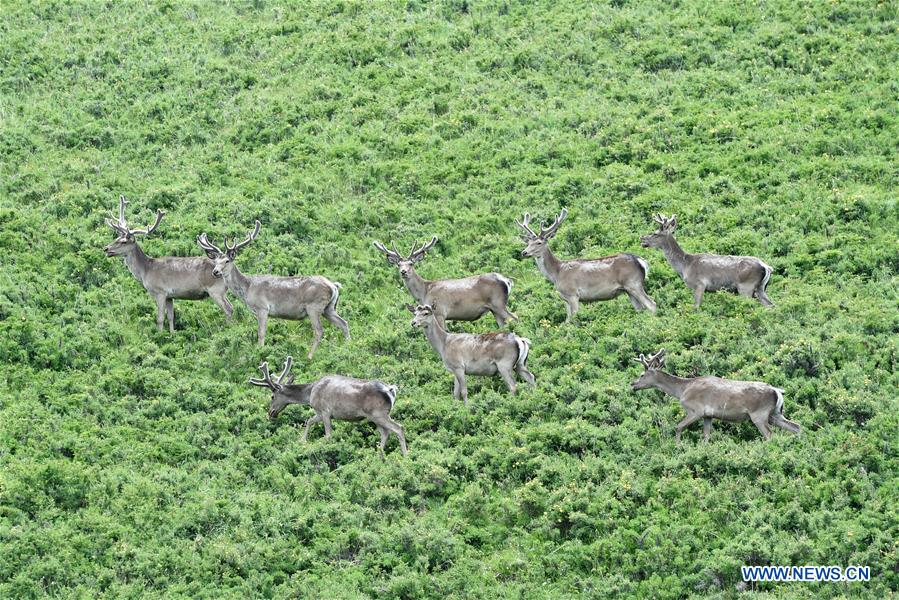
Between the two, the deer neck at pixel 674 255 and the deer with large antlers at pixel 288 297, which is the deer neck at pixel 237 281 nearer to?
the deer with large antlers at pixel 288 297

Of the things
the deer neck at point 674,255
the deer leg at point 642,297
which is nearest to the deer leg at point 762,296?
the deer neck at point 674,255

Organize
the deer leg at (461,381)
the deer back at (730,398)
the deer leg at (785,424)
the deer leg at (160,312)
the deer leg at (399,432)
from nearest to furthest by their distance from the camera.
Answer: the deer leg at (785,424), the deer back at (730,398), the deer leg at (399,432), the deer leg at (461,381), the deer leg at (160,312)

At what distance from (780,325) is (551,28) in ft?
54.9

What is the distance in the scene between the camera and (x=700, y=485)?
17.6m

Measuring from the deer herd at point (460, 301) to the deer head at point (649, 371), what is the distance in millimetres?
16

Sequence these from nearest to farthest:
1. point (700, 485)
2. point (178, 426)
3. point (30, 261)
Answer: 1. point (700, 485)
2. point (178, 426)
3. point (30, 261)

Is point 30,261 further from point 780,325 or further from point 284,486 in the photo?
point 780,325

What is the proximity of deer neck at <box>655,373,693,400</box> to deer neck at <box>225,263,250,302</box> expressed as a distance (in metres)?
8.05

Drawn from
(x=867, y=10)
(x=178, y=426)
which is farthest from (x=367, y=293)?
(x=867, y=10)

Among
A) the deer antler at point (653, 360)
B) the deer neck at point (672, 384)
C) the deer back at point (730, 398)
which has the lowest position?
the deer neck at point (672, 384)

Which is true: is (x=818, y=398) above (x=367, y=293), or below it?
above

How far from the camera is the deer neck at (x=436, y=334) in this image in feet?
70.0

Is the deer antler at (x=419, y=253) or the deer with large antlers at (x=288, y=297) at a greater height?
the deer antler at (x=419, y=253)

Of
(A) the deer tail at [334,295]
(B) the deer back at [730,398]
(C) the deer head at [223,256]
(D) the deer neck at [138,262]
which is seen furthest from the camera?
(D) the deer neck at [138,262]
